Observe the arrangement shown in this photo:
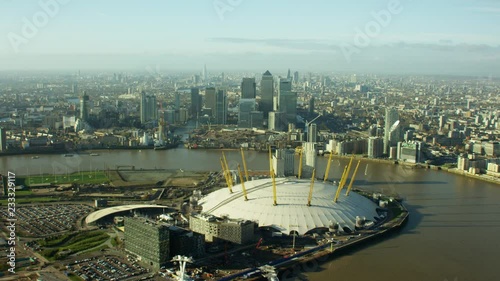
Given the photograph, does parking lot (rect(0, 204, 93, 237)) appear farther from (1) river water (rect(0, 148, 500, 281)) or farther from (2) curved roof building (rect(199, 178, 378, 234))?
(1) river water (rect(0, 148, 500, 281))

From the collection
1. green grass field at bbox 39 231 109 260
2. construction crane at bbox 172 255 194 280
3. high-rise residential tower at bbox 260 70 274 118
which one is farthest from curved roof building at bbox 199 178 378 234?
high-rise residential tower at bbox 260 70 274 118

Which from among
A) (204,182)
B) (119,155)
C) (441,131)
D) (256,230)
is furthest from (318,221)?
(441,131)

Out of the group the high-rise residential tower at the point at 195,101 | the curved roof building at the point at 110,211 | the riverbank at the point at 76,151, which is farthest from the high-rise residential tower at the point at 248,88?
the curved roof building at the point at 110,211

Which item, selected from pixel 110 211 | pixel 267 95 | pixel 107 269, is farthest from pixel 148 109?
pixel 107 269

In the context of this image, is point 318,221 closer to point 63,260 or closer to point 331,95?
point 63,260

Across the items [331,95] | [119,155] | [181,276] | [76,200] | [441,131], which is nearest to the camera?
[181,276]

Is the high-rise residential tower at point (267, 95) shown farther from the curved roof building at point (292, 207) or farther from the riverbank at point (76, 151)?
the curved roof building at point (292, 207)

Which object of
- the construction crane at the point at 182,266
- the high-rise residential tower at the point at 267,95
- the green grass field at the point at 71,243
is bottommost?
the green grass field at the point at 71,243
